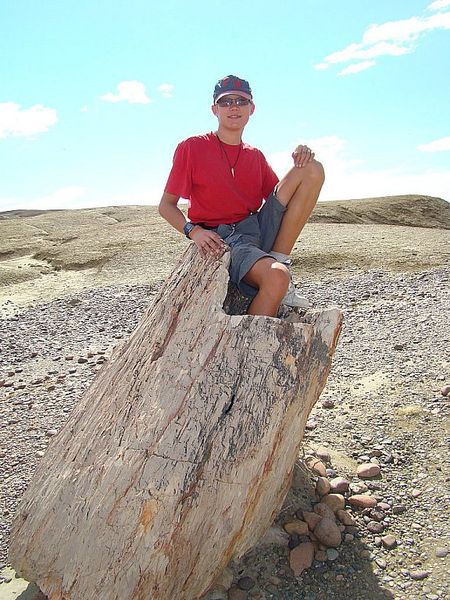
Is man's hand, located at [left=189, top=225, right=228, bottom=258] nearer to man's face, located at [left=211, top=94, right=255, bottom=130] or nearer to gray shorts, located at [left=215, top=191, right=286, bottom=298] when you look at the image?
gray shorts, located at [left=215, top=191, right=286, bottom=298]

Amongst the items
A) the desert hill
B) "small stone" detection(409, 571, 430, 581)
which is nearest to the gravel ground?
"small stone" detection(409, 571, 430, 581)

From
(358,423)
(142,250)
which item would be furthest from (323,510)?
(142,250)

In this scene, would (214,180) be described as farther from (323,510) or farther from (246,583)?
(246,583)

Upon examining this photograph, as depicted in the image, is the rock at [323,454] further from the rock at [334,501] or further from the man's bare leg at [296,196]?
the man's bare leg at [296,196]

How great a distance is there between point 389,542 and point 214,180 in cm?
324

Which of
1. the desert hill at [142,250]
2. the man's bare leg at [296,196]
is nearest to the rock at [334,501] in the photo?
the man's bare leg at [296,196]

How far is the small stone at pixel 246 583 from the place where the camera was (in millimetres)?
3852

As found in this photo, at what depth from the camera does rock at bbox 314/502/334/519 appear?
4.45 meters

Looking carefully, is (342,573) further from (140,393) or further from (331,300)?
(331,300)

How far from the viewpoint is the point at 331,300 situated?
11758 mm

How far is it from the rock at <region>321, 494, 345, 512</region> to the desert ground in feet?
0.33

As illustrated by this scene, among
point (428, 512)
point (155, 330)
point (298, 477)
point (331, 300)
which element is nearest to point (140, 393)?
point (155, 330)

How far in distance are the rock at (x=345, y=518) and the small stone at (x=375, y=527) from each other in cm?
12

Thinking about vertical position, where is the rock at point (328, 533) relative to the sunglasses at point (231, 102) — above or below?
below
